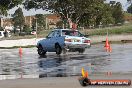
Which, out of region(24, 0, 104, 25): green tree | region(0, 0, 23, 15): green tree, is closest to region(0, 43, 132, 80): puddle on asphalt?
region(0, 0, 23, 15): green tree

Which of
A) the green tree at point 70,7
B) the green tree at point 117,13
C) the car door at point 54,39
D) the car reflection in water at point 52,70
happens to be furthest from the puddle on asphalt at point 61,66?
the green tree at point 117,13

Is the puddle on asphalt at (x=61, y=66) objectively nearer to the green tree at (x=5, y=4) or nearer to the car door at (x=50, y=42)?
the car door at (x=50, y=42)

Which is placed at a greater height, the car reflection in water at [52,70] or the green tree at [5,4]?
the green tree at [5,4]

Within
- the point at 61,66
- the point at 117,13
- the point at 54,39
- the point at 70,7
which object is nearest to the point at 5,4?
the point at 54,39

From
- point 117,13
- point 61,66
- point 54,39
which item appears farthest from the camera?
point 117,13

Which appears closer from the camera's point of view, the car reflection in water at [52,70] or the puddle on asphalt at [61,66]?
the car reflection in water at [52,70]

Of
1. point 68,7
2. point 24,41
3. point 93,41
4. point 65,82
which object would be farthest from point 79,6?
point 65,82

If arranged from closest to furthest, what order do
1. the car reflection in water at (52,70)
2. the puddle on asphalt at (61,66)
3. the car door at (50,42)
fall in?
the car reflection in water at (52,70) → the puddle on asphalt at (61,66) → the car door at (50,42)

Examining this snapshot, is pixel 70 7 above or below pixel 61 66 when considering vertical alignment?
above

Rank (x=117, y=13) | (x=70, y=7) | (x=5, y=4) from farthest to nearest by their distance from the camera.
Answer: (x=117, y=13), (x=70, y=7), (x=5, y=4)

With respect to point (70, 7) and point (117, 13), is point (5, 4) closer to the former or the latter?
point (70, 7)

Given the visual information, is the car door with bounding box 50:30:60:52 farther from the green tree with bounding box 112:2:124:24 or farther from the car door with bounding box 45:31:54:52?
the green tree with bounding box 112:2:124:24

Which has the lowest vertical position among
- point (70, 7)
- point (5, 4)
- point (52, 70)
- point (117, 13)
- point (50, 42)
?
point (117, 13)

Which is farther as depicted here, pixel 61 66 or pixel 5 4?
pixel 5 4
